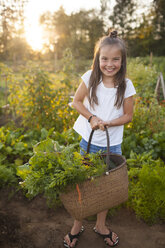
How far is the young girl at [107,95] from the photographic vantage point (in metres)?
1.69

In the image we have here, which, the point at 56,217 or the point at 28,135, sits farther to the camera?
the point at 28,135

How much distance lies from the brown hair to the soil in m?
1.22

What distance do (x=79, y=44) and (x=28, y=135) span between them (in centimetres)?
1363

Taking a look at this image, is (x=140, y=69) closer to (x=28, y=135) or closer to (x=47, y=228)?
(x=28, y=135)

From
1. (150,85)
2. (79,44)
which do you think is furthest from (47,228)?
(79,44)

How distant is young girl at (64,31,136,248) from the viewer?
1690 millimetres

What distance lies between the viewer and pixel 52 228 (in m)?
2.11

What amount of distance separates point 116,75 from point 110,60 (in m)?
0.16

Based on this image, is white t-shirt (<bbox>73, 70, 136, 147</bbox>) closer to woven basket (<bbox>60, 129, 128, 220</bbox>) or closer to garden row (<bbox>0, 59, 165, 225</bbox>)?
garden row (<bbox>0, 59, 165, 225</bbox>)

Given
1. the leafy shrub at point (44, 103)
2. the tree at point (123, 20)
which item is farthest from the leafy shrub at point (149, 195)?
the tree at point (123, 20)

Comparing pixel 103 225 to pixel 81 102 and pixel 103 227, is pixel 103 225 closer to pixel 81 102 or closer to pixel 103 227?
pixel 103 227

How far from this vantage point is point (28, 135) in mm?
3143

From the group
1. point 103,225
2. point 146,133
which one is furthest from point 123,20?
point 103,225

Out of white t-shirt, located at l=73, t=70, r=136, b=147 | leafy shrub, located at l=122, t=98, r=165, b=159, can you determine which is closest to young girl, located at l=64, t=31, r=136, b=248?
white t-shirt, located at l=73, t=70, r=136, b=147
